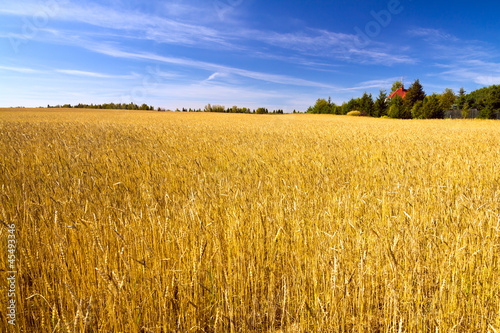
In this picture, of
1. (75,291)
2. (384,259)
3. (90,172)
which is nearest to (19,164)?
(90,172)

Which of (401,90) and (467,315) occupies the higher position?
(401,90)

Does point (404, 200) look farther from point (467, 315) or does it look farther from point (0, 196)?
point (0, 196)

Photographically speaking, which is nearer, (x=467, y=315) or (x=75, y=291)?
(x=467, y=315)

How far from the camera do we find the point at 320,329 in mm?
1383

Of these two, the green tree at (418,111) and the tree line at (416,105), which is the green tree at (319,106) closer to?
the tree line at (416,105)

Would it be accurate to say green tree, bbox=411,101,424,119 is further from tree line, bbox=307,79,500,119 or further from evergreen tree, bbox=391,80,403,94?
evergreen tree, bbox=391,80,403,94

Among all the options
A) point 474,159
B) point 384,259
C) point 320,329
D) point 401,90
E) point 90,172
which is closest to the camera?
point 320,329

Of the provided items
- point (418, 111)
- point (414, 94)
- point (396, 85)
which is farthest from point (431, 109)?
point (396, 85)

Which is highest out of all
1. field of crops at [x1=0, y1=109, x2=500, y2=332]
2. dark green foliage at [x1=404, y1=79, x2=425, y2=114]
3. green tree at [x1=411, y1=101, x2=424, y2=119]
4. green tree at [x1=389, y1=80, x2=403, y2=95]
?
green tree at [x1=389, y1=80, x2=403, y2=95]

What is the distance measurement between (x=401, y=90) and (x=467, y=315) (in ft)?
274

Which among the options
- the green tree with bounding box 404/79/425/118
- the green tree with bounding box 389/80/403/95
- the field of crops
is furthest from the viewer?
the green tree with bounding box 389/80/403/95

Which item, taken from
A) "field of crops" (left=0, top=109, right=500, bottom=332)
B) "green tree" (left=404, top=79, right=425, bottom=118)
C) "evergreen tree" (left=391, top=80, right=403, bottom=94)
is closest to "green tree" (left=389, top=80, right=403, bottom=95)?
"evergreen tree" (left=391, top=80, right=403, bottom=94)

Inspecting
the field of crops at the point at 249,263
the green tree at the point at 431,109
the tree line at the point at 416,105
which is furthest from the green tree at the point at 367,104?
the field of crops at the point at 249,263

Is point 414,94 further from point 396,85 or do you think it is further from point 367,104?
point 396,85
